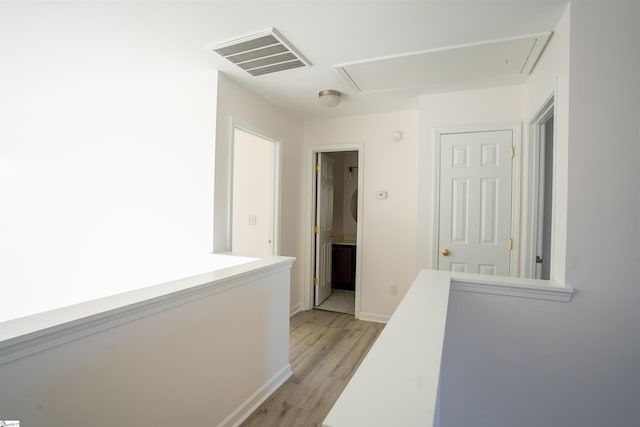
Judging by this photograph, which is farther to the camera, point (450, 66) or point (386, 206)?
point (386, 206)

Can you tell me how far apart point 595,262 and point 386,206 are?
2.03 metres

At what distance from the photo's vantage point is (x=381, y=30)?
1.83m

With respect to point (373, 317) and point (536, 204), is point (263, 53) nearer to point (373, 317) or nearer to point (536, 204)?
point (536, 204)

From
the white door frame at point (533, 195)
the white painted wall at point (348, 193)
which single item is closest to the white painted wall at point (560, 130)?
the white door frame at point (533, 195)

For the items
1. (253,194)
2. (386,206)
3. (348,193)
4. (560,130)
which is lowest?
(386,206)

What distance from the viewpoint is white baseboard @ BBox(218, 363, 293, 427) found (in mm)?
1759

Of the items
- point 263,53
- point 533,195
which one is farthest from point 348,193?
point 263,53

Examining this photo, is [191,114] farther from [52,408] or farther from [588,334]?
[588,334]

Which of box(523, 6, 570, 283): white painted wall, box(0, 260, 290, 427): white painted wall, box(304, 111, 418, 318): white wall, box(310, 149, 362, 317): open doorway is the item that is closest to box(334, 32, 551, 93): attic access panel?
box(523, 6, 570, 283): white painted wall

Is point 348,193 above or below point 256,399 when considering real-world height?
above

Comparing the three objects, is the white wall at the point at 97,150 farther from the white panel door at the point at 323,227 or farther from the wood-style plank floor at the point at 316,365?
the white panel door at the point at 323,227

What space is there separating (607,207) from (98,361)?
2364mm

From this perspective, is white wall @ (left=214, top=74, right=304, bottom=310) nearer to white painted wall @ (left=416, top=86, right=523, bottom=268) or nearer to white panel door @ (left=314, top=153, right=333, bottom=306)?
white panel door @ (left=314, top=153, right=333, bottom=306)

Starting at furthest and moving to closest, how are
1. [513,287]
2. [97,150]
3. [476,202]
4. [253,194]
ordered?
1. [253,194]
2. [97,150]
3. [476,202]
4. [513,287]
